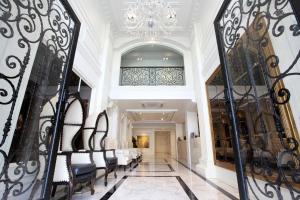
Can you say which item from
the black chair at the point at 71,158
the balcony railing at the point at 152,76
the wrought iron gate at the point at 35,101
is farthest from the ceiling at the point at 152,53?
the wrought iron gate at the point at 35,101

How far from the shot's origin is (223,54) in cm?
A: 192

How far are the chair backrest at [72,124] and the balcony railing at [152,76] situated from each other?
3722 mm

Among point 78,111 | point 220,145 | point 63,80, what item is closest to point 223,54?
point 63,80

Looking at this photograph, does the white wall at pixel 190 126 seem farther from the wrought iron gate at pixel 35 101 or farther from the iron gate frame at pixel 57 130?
the iron gate frame at pixel 57 130

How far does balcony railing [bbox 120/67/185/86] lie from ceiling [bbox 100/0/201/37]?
1.51 metres

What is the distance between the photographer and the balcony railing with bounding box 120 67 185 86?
6555 millimetres

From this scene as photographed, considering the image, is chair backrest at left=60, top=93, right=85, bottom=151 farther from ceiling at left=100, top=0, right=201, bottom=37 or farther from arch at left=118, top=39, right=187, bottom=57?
arch at left=118, top=39, right=187, bottom=57

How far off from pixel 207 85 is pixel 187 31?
9.28ft

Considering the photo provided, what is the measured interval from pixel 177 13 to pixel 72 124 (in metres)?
5.19

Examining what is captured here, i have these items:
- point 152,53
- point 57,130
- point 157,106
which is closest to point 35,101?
point 57,130

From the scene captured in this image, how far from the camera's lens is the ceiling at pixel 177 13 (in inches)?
219

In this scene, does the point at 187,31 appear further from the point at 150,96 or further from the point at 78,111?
the point at 78,111

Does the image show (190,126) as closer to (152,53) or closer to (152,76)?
(152,76)

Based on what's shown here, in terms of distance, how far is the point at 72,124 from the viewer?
8.91 feet
